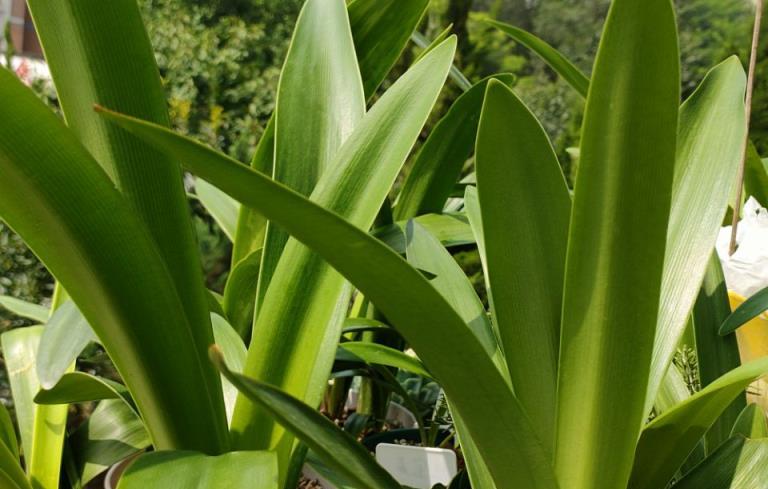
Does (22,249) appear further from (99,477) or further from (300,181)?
(300,181)

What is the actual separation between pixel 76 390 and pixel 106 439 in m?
0.22

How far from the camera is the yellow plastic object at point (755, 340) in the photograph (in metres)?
1.18

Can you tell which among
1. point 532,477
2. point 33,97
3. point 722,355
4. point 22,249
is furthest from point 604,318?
point 22,249

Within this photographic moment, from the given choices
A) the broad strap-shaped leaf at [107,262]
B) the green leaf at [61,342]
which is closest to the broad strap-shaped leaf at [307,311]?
the broad strap-shaped leaf at [107,262]

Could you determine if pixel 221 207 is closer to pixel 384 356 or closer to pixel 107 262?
pixel 384 356

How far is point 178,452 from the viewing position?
73 centimetres

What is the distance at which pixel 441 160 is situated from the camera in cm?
138

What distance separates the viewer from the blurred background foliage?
2.55 m

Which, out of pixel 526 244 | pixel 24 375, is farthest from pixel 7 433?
pixel 526 244

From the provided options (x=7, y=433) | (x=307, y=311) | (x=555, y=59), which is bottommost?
(x=7, y=433)

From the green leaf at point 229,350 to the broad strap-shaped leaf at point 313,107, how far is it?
0.08 metres

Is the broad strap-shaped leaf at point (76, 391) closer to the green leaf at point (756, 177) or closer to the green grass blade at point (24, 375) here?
the green grass blade at point (24, 375)

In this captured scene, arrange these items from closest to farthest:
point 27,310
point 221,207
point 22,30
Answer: point 27,310
point 221,207
point 22,30

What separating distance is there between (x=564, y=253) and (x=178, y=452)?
0.38 metres
